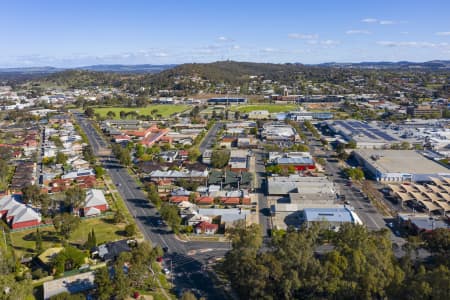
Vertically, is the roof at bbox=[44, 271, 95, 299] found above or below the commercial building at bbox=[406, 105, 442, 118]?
below

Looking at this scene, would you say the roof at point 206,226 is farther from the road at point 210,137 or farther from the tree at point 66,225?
the road at point 210,137

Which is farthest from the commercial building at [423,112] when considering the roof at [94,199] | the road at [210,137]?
the roof at [94,199]

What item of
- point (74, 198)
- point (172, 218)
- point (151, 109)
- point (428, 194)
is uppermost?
point (151, 109)

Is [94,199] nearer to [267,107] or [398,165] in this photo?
[398,165]

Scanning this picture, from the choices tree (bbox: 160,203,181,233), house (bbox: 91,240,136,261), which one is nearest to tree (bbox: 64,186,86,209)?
house (bbox: 91,240,136,261)

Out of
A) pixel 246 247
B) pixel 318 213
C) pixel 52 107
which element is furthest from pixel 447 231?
pixel 52 107

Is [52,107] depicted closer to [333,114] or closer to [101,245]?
[333,114]

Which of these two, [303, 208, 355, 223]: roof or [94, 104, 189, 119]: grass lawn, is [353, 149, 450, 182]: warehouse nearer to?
[303, 208, 355, 223]: roof

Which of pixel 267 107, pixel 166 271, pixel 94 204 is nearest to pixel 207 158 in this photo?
pixel 94 204
